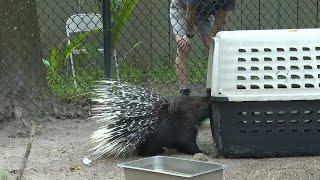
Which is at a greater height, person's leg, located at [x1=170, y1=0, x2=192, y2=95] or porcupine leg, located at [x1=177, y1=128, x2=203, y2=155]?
person's leg, located at [x1=170, y1=0, x2=192, y2=95]

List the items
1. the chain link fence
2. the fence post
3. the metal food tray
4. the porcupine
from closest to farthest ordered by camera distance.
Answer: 1. the metal food tray
2. the porcupine
3. the fence post
4. the chain link fence

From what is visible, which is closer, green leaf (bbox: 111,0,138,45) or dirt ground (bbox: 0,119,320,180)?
dirt ground (bbox: 0,119,320,180)

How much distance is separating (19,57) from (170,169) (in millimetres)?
2521

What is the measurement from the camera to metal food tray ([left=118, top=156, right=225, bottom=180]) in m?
2.78

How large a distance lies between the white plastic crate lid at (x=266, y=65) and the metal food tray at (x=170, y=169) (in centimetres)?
77

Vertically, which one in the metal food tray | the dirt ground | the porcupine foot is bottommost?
the dirt ground

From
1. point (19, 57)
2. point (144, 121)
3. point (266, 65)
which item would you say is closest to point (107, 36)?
point (19, 57)

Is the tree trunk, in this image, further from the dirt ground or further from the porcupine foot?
the porcupine foot

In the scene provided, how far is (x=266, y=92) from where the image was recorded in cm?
383

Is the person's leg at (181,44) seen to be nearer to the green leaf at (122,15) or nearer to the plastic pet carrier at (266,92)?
the green leaf at (122,15)

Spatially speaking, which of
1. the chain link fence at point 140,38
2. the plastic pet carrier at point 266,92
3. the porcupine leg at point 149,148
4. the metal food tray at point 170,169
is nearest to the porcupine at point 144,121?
the porcupine leg at point 149,148

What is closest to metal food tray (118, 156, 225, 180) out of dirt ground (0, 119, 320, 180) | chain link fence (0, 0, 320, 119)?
dirt ground (0, 119, 320, 180)

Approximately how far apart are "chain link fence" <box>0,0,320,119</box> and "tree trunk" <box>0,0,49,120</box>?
3.42 feet

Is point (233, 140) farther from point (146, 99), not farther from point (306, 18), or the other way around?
point (306, 18)
